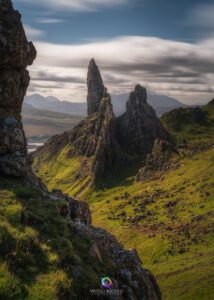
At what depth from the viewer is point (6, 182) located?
42.3 m

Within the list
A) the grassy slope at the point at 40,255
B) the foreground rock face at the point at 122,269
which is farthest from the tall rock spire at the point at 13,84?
the foreground rock face at the point at 122,269

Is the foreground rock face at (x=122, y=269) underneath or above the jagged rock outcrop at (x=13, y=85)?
underneath

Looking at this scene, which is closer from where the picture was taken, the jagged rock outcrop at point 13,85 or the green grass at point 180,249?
the jagged rock outcrop at point 13,85

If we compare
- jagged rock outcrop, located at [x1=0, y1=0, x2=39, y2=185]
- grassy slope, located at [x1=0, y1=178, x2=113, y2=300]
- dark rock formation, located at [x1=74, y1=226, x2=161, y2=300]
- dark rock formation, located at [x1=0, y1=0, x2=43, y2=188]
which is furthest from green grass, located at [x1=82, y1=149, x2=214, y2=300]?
grassy slope, located at [x1=0, y1=178, x2=113, y2=300]

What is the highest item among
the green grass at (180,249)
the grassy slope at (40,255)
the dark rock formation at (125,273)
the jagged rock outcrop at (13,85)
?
the jagged rock outcrop at (13,85)

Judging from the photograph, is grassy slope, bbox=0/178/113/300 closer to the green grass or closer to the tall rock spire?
the tall rock spire

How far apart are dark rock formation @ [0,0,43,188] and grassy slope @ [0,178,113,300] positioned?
8809mm

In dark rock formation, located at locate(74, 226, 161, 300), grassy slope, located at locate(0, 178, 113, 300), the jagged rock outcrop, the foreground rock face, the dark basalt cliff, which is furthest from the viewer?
the jagged rock outcrop

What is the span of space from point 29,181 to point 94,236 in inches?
525

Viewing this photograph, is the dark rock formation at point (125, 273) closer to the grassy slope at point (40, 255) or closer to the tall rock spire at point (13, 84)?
the grassy slope at point (40, 255)

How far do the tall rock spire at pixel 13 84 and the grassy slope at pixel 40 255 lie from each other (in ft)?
29.3

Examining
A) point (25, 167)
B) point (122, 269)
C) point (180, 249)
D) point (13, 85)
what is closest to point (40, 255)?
point (122, 269)

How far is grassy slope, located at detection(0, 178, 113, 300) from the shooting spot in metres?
23.6

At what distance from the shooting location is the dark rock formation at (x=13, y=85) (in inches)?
1785
